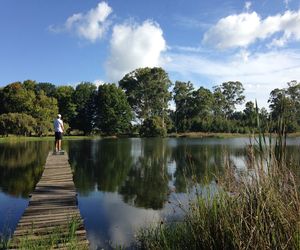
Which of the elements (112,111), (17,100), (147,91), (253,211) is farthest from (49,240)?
(147,91)

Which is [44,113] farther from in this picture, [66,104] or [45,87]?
[45,87]

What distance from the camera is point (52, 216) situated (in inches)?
268

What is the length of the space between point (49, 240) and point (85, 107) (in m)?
63.9

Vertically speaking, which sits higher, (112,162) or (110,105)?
(110,105)

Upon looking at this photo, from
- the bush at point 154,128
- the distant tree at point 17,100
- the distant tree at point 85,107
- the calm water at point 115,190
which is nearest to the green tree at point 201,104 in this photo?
the bush at point 154,128

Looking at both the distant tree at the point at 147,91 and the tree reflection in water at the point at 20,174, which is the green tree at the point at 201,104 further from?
the tree reflection in water at the point at 20,174

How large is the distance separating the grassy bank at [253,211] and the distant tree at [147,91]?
2641 inches

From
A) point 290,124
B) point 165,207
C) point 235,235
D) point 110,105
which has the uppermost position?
point 110,105

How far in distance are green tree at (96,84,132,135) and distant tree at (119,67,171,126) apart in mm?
5417

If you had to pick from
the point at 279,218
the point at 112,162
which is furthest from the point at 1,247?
the point at 112,162

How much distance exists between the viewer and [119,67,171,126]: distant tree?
2859 inches

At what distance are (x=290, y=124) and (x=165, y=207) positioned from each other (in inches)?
248

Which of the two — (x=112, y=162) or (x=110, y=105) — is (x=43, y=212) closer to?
(x=112, y=162)

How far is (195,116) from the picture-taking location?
7294 centimetres
